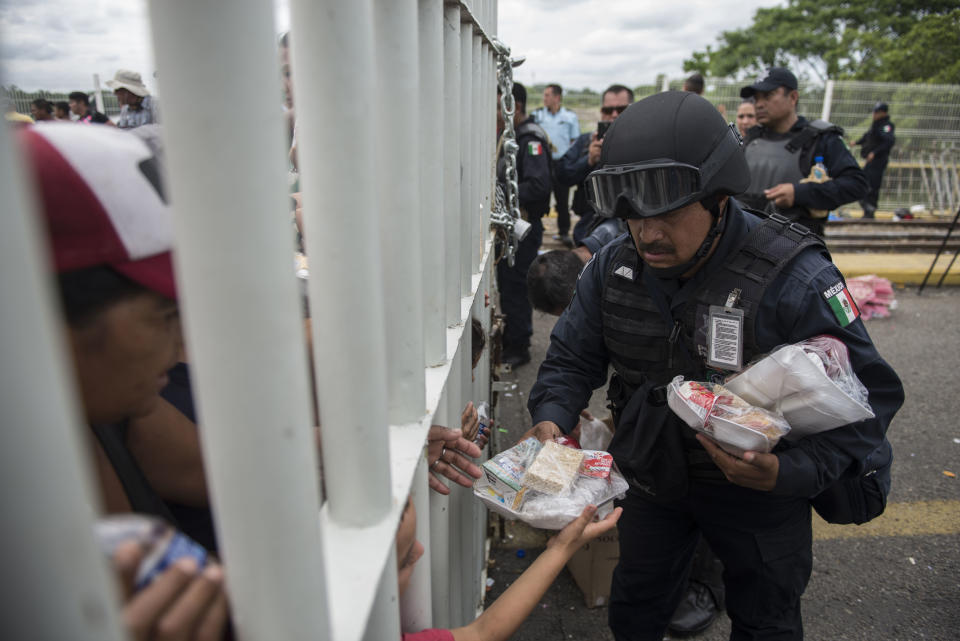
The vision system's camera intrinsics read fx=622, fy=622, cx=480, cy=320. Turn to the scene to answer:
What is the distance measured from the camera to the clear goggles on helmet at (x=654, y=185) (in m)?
1.72

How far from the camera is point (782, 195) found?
167 inches

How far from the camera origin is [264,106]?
51 centimetres

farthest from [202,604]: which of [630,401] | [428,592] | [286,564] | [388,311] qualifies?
[630,401]

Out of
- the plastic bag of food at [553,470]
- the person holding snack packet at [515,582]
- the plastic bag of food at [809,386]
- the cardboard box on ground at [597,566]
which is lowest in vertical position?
the cardboard box on ground at [597,566]

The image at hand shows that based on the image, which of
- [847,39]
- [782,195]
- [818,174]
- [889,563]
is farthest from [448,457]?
[847,39]

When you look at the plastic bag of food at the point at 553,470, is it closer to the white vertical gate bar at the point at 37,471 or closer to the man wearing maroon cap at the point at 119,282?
the man wearing maroon cap at the point at 119,282

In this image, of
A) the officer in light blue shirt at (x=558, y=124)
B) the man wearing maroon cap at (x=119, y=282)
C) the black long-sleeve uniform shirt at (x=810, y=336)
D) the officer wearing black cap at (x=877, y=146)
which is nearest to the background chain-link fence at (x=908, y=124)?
the officer wearing black cap at (x=877, y=146)

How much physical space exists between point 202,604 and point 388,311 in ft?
2.15

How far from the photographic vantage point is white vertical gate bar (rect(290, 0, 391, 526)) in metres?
0.73

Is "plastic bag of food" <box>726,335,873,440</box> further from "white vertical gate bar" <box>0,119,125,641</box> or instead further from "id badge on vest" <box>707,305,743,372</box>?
"white vertical gate bar" <box>0,119,125,641</box>

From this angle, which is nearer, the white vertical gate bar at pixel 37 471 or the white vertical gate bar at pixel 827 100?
the white vertical gate bar at pixel 37 471

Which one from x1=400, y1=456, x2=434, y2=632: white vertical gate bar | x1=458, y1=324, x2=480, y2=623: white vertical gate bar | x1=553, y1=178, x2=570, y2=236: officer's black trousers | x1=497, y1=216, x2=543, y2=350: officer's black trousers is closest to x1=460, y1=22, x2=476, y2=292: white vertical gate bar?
x1=458, y1=324, x2=480, y2=623: white vertical gate bar

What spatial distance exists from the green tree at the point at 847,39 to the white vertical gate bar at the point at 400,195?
2851 centimetres

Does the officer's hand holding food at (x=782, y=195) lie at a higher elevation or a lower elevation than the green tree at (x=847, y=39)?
lower
